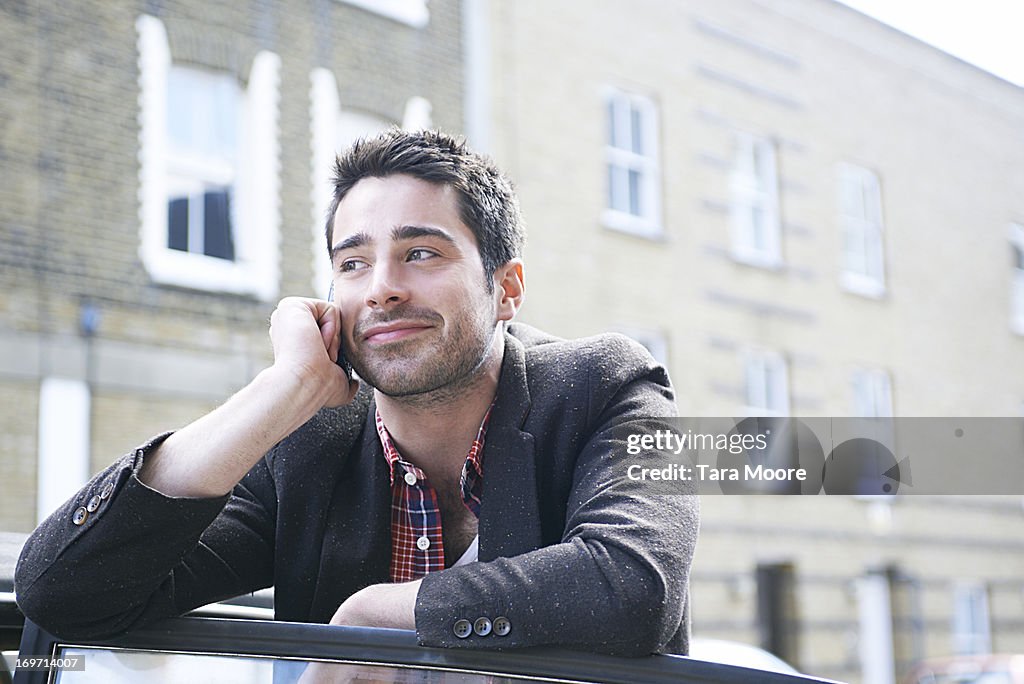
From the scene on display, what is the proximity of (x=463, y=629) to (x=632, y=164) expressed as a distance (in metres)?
11.8

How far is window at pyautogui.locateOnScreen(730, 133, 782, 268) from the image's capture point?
14.2 metres

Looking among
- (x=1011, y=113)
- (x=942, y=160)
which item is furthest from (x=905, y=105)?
(x=1011, y=113)

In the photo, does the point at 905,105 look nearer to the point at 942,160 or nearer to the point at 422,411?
the point at 942,160

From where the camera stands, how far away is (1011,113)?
59.4 feet

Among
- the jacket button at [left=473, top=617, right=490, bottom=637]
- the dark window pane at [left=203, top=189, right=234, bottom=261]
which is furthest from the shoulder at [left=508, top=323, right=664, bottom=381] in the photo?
the dark window pane at [left=203, top=189, right=234, bottom=261]

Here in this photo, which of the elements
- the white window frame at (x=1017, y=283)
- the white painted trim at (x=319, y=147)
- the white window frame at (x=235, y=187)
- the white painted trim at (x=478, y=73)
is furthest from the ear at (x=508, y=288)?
the white window frame at (x=1017, y=283)

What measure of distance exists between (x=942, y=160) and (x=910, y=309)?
2281 millimetres

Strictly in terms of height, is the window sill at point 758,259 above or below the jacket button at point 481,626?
above

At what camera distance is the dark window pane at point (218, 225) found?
30.0 ft

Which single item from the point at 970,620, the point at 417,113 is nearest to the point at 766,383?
the point at 970,620

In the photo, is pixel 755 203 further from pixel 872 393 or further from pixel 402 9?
pixel 402 9

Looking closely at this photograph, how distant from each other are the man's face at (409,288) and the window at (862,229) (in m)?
14.0

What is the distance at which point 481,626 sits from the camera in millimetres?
1456

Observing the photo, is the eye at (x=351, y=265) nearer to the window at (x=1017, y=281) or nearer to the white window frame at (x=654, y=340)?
the white window frame at (x=654, y=340)
